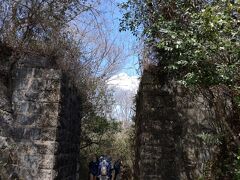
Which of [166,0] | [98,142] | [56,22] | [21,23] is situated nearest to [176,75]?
[166,0]

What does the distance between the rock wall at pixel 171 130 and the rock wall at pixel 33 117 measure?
163 centimetres

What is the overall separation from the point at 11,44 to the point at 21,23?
1.58ft

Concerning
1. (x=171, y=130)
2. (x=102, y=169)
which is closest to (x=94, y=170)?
(x=102, y=169)

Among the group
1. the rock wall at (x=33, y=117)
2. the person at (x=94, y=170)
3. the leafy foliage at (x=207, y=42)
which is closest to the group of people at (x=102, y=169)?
the person at (x=94, y=170)

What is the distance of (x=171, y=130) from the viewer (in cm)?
779

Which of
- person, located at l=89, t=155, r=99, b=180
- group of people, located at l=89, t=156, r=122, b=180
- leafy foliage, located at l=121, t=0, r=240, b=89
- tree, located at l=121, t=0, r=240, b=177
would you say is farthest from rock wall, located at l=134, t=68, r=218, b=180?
person, located at l=89, t=155, r=99, b=180

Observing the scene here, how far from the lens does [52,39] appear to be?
7684 millimetres

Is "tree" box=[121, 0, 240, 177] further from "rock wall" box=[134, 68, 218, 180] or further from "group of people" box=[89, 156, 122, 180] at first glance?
"group of people" box=[89, 156, 122, 180]

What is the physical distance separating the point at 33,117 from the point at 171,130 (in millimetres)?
2591

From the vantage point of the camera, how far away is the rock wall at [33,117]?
22.2 feet

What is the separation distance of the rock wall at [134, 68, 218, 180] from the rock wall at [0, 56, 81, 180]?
1.63 m

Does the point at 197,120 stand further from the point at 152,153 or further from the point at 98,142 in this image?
the point at 98,142

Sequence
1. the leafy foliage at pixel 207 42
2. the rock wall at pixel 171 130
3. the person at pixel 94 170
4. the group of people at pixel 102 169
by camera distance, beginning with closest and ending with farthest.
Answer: the leafy foliage at pixel 207 42
the rock wall at pixel 171 130
the group of people at pixel 102 169
the person at pixel 94 170

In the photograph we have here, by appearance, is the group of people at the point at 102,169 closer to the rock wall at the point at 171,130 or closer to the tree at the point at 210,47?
the rock wall at the point at 171,130
